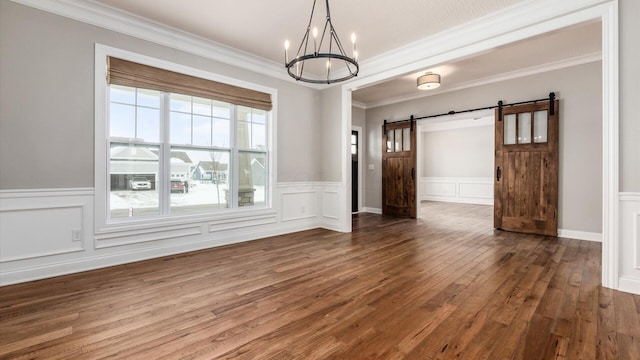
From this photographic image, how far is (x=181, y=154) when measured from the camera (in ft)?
12.8

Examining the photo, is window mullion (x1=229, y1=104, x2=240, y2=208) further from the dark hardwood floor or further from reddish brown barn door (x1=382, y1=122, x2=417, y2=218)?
reddish brown barn door (x1=382, y1=122, x2=417, y2=218)

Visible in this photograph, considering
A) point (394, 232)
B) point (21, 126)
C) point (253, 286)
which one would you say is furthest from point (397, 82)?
point (21, 126)

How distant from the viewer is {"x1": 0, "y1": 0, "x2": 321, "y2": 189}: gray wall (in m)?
2.74

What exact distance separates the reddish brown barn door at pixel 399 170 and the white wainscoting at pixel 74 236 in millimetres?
3863

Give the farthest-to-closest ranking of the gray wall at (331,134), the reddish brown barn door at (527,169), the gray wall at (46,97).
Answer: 1. the gray wall at (331,134)
2. the reddish brown barn door at (527,169)
3. the gray wall at (46,97)

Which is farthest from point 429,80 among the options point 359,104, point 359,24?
point 359,104

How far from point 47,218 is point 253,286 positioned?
230 centimetres

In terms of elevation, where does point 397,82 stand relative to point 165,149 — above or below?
above

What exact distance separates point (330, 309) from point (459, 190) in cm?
939

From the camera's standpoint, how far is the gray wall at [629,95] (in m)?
2.50

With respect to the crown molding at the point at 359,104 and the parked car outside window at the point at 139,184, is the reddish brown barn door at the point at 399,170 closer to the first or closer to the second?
the crown molding at the point at 359,104

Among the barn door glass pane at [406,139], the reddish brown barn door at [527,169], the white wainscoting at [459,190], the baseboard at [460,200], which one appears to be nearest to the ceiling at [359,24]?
the reddish brown barn door at [527,169]

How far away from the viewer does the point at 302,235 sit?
4910 mm

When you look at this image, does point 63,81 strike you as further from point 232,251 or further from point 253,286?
point 253,286
